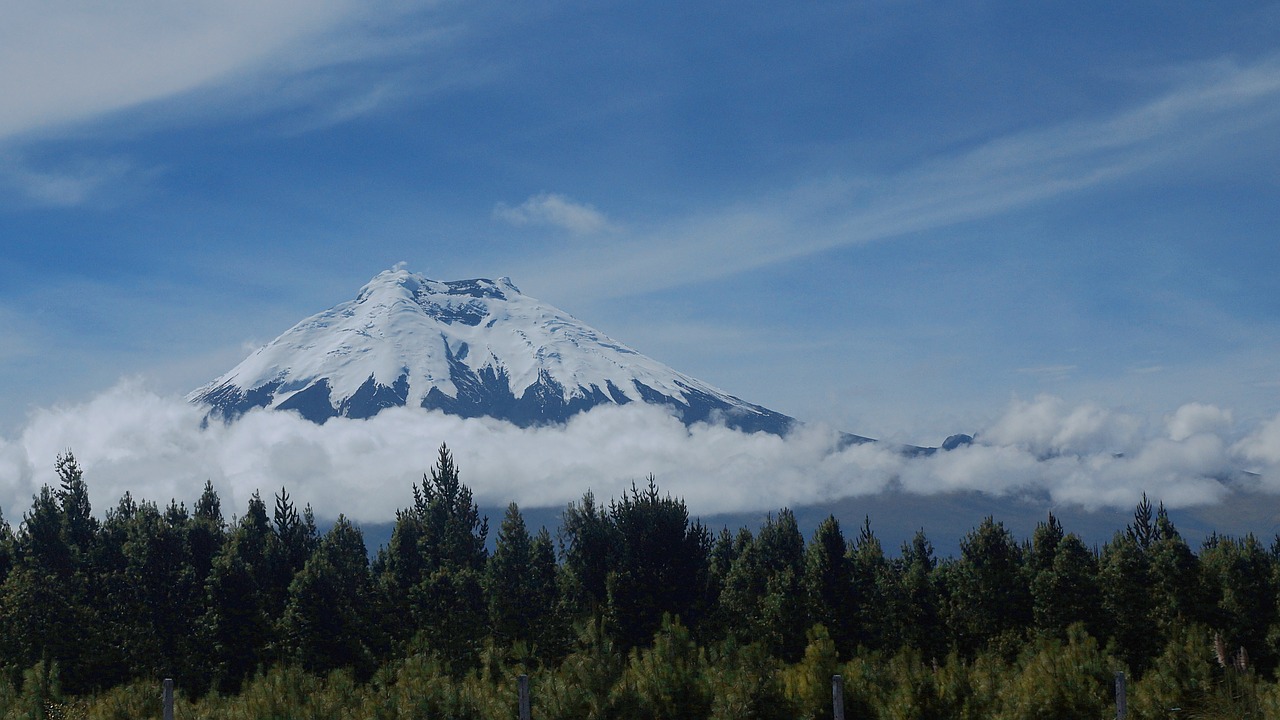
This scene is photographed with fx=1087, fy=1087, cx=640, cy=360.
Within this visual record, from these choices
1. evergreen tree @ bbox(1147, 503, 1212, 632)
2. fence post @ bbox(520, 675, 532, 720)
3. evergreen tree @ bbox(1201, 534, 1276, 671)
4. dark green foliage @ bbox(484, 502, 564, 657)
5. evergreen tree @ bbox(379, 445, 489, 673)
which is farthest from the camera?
dark green foliage @ bbox(484, 502, 564, 657)

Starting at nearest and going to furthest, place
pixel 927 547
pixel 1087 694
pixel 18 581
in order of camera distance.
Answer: pixel 1087 694
pixel 18 581
pixel 927 547

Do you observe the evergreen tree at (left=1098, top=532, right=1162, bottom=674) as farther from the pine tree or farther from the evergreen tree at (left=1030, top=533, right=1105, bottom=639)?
the pine tree

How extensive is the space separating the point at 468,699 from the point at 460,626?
77.6ft

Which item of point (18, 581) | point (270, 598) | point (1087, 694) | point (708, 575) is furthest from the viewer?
point (708, 575)

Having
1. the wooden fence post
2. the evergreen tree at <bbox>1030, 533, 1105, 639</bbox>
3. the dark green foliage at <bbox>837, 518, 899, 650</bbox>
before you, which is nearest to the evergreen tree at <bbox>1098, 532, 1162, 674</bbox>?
the evergreen tree at <bbox>1030, 533, 1105, 639</bbox>

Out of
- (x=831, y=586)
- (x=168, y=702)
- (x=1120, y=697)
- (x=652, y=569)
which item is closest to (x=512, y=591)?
(x=652, y=569)

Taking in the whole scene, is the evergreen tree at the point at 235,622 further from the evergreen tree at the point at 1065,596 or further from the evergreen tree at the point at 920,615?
the evergreen tree at the point at 1065,596

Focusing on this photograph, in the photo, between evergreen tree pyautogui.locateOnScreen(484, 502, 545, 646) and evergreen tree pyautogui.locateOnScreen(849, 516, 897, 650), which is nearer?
evergreen tree pyautogui.locateOnScreen(484, 502, 545, 646)

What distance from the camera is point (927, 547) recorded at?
8394cm

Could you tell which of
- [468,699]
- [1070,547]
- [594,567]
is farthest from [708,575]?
Result: [468,699]

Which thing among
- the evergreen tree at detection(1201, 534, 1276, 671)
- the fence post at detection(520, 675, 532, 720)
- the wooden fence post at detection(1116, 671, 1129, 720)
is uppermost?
the fence post at detection(520, 675, 532, 720)

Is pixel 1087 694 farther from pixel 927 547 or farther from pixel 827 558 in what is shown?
pixel 927 547

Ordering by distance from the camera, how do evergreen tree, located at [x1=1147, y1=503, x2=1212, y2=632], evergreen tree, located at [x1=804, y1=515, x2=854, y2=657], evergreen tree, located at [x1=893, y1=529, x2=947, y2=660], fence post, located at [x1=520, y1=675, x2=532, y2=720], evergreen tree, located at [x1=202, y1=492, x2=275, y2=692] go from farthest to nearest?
evergreen tree, located at [x1=804, y1=515, x2=854, y2=657] → evergreen tree, located at [x1=893, y1=529, x2=947, y2=660] → evergreen tree, located at [x1=1147, y1=503, x2=1212, y2=632] → evergreen tree, located at [x1=202, y1=492, x2=275, y2=692] → fence post, located at [x1=520, y1=675, x2=532, y2=720]

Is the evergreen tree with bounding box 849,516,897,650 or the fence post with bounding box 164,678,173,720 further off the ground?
Answer: the fence post with bounding box 164,678,173,720
